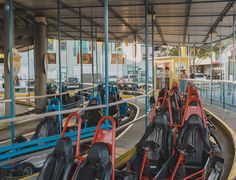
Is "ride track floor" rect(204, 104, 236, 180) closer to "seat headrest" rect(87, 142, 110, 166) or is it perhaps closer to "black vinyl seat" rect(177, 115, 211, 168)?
"black vinyl seat" rect(177, 115, 211, 168)

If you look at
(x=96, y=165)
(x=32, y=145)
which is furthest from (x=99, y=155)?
(x=32, y=145)

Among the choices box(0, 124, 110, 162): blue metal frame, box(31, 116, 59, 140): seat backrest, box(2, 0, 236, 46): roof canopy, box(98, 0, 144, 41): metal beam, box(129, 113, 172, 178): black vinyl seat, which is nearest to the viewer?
box(0, 124, 110, 162): blue metal frame

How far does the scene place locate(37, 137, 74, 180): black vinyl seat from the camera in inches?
130

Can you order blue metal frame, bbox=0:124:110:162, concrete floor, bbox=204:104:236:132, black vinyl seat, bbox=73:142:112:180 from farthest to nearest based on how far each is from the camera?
1. concrete floor, bbox=204:104:236:132
2. blue metal frame, bbox=0:124:110:162
3. black vinyl seat, bbox=73:142:112:180

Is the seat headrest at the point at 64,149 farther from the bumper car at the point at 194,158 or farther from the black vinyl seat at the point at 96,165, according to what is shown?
A: the bumper car at the point at 194,158

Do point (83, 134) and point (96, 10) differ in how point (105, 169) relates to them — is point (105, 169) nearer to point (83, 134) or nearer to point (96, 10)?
point (83, 134)

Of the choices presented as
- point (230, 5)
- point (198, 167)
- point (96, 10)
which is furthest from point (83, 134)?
point (230, 5)

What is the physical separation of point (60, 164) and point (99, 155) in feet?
1.35

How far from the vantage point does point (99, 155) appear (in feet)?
10.6

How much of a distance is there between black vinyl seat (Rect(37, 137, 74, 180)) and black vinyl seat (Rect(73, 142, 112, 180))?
123 millimetres

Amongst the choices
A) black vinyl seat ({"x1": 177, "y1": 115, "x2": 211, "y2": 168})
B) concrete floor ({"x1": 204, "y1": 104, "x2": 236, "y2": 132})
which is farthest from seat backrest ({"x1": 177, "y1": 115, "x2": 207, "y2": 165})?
concrete floor ({"x1": 204, "y1": 104, "x2": 236, "y2": 132})

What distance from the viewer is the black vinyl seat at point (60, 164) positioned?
331cm

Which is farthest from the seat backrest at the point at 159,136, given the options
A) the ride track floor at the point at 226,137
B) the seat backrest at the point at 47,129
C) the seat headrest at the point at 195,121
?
the seat backrest at the point at 47,129

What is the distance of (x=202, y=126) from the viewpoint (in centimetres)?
522
